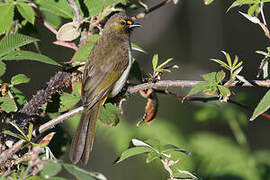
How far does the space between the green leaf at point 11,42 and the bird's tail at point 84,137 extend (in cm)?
71

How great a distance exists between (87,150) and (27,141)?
0.69 meters

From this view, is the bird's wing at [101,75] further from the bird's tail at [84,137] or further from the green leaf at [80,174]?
the green leaf at [80,174]

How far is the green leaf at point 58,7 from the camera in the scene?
2.62 meters

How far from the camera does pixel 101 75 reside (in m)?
3.59

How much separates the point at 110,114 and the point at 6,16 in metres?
0.86

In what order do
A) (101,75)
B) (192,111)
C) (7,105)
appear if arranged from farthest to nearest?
1. (192,111)
2. (101,75)
3. (7,105)

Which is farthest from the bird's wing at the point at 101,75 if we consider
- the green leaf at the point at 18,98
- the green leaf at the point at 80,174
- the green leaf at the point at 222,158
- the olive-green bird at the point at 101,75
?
the green leaf at the point at 80,174

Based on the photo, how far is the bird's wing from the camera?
9.80 ft

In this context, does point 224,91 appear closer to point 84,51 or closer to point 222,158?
point 84,51

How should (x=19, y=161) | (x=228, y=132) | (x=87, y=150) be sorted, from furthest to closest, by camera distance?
(x=228, y=132) < (x=87, y=150) < (x=19, y=161)

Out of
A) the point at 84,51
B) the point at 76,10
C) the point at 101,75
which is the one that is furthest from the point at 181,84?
the point at 101,75

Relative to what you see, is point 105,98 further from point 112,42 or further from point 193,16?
point 193,16

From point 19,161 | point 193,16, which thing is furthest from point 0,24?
point 193,16

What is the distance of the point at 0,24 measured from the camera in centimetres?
244
